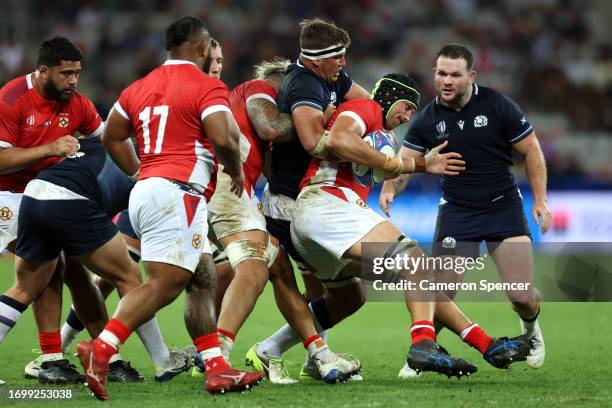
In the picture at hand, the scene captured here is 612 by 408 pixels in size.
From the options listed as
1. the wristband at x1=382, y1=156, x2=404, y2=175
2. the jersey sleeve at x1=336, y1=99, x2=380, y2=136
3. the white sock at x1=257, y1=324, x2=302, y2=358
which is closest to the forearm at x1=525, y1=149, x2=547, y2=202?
the wristband at x1=382, y1=156, x2=404, y2=175

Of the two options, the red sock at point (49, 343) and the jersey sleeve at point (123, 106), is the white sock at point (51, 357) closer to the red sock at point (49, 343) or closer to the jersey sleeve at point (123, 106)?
the red sock at point (49, 343)

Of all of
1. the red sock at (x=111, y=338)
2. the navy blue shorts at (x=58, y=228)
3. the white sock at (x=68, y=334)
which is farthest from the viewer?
the white sock at (x=68, y=334)

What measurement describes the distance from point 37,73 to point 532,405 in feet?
13.6

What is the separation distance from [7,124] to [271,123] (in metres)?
1.88

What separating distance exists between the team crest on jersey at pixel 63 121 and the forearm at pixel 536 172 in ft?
11.9

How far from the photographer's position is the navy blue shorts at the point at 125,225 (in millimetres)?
8320

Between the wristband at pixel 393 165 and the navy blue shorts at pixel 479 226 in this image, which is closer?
the wristband at pixel 393 165

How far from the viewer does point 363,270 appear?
6.83 meters

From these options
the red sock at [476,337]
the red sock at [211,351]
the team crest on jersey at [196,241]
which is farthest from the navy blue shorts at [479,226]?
the team crest on jersey at [196,241]

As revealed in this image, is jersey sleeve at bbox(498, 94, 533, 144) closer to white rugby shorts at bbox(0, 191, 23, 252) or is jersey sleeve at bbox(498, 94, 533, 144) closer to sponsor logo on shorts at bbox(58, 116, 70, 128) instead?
sponsor logo on shorts at bbox(58, 116, 70, 128)

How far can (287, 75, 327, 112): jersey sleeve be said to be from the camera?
6.95 meters

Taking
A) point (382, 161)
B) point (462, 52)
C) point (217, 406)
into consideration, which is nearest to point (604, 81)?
point (462, 52)

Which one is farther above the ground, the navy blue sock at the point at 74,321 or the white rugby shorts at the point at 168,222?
the white rugby shorts at the point at 168,222

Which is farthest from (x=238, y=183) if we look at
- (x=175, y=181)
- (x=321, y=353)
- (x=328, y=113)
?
(x=321, y=353)
